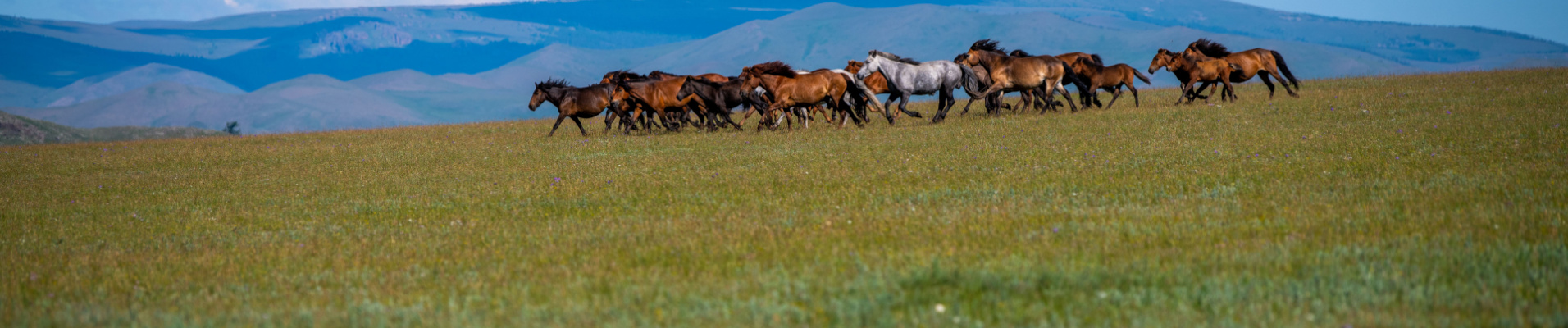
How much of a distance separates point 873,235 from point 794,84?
482 inches

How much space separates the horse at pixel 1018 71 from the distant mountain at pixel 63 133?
119 feet

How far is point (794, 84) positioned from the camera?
19734mm

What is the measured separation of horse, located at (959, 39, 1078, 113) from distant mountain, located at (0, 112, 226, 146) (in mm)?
36130

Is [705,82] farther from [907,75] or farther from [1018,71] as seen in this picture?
[1018,71]

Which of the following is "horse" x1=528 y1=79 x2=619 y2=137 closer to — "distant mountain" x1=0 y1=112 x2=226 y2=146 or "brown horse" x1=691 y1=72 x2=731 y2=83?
"brown horse" x1=691 y1=72 x2=731 y2=83

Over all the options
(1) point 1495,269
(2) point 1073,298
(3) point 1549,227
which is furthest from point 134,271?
(3) point 1549,227

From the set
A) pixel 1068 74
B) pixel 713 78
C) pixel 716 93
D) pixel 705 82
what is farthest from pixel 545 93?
pixel 1068 74

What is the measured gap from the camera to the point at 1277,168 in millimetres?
10711

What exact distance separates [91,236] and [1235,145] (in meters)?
13.4

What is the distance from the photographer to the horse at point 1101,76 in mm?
22141

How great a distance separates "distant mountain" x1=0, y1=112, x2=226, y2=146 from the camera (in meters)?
49.8

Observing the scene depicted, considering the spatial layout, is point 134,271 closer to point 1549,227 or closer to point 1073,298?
point 1073,298

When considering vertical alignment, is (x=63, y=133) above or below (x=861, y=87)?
below

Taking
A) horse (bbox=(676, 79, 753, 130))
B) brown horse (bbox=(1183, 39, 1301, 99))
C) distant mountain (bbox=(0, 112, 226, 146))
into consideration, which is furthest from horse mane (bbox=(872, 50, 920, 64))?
distant mountain (bbox=(0, 112, 226, 146))
